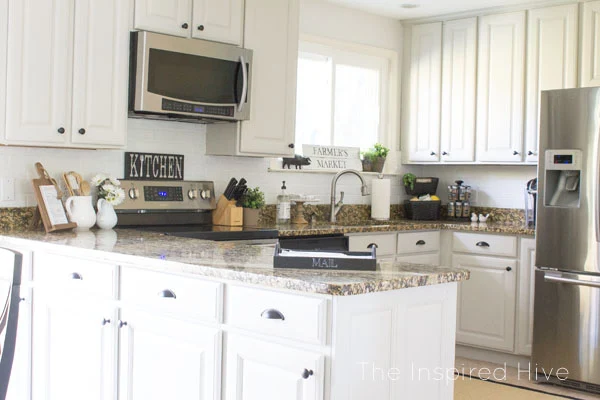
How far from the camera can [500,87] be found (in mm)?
5230

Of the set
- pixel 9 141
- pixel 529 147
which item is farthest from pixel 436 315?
pixel 529 147

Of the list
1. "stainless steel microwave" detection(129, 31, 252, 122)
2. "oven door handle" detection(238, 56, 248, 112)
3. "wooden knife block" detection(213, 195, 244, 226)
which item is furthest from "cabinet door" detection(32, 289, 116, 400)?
"oven door handle" detection(238, 56, 248, 112)

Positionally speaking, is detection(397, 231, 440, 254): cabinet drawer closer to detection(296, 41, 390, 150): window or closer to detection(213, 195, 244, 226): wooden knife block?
detection(296, 41, 390, 150): window

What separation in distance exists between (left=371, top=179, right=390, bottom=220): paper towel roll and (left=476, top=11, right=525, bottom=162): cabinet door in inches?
27.3

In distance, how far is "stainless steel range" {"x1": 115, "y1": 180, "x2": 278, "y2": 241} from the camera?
4.06m

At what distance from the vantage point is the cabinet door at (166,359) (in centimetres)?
241

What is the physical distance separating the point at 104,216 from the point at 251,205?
1.00 m

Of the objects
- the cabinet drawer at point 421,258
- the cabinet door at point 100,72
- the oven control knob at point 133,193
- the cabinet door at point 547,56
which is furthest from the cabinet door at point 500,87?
the cabinet door at point 100,72

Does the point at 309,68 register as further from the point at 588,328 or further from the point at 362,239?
the point at 588,328

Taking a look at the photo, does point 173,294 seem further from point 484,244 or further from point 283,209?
point 484,244

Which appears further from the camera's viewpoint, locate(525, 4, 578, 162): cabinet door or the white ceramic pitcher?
locate(525, 4, 578, 162): cabinet door

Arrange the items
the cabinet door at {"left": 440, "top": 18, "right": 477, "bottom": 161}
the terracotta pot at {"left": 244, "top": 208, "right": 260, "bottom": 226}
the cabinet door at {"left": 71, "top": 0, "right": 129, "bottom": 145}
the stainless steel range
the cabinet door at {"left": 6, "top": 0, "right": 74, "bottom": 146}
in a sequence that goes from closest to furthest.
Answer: the cabinet door at {"left": 6, "top": 0, "right": 74, "bottom": 146} < the cabinet door at {"left": 71, "top": 0, "right": 129, "bottom": 145} < the stainless steel range < the terracotta pot at {"left": 244, "top": 208, "right": 260, "bottom": 226} < the cabinet door at {"left": 440, "top": 18, "right": 477, "bottom": 161}

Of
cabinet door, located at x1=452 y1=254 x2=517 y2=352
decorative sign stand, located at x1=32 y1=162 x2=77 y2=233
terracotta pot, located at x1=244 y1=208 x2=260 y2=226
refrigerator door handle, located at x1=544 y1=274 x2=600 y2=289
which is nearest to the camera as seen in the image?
decorative sign stand, located at x1=32 y1=162 x2=77 y2=233

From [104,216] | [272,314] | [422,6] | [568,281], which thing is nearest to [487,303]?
[568,281]
